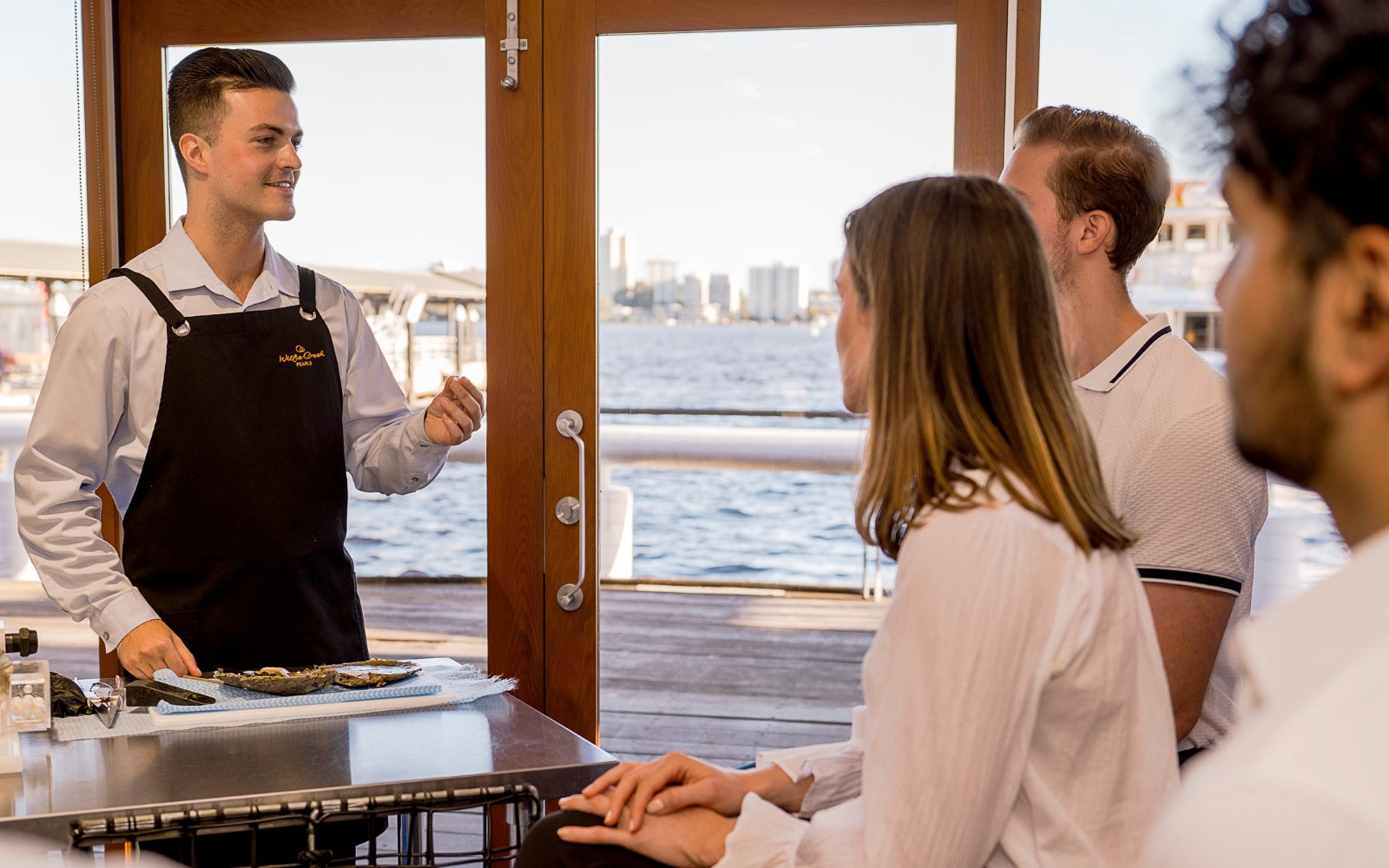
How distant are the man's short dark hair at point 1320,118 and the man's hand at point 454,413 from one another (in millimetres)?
1692

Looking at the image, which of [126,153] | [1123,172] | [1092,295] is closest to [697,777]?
[1092,295]

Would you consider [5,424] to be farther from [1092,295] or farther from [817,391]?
[1092,295]

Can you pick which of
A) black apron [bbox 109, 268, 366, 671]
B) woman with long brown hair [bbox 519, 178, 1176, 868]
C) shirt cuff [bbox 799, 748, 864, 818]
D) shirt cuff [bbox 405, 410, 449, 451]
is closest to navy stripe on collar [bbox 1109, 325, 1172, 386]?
woman with long brown hair [bbox 519, 178, 1176, 868]

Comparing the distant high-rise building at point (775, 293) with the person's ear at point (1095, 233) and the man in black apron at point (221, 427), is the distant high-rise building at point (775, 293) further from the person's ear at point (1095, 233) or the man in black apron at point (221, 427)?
the person's ear at point (1095, 233)

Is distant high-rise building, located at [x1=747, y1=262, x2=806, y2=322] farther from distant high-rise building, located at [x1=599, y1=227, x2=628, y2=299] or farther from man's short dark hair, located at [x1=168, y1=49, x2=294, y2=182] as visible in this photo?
man's short dark hair, located at [x1=168, y1=49, x2=294, y2=182]

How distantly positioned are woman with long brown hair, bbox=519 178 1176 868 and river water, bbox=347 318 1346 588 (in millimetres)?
1405

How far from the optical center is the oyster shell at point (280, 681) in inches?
66.6

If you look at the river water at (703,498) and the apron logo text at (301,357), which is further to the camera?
the river water at (703,498)

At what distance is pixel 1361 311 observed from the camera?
0.55m

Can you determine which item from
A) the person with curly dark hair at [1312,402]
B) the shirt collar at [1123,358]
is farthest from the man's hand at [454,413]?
the person with curly dark hair at [1312,402]

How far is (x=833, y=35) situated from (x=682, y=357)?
2.54ft

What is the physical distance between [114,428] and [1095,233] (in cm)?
170

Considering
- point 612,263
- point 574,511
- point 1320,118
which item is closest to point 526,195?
point 612,263

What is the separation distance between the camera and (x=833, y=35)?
257 cm
